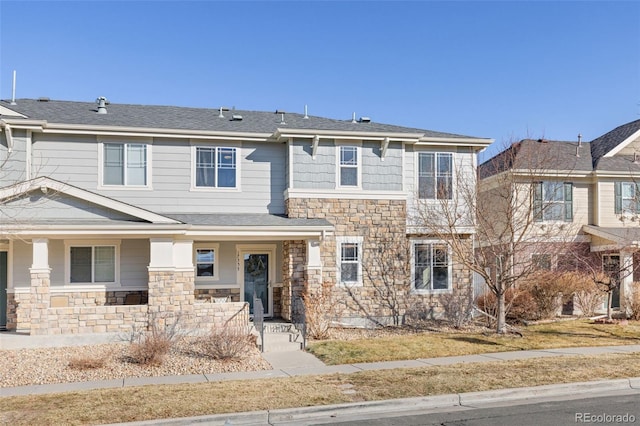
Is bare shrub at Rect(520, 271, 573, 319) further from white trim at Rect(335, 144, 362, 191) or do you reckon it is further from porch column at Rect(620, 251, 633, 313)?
white trim at Rect(335, 144, 362, 191)

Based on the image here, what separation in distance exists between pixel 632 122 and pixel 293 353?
794 inches

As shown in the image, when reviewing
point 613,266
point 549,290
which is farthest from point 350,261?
point 613,266

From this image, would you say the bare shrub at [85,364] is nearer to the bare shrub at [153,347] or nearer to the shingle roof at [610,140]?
the bare shrub at [153,347]

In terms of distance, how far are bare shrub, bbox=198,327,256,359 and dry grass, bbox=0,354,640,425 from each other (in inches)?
83.1

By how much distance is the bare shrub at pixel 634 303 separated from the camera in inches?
783

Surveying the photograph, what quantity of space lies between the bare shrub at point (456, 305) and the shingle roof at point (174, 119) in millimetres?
5240

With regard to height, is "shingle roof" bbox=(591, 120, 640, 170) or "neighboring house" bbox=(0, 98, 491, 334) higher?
"shingle roof" bbox=(591, 120, 640, 170)

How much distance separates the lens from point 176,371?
12.0 meters

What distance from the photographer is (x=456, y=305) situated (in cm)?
1861

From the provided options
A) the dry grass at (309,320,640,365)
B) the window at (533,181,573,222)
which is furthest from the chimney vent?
the window at (533,181,573,222)

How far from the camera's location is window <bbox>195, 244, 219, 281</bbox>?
59.0ft

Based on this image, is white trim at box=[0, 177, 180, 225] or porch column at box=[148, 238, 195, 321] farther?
porch column at box=[148, 238, 195, 321]

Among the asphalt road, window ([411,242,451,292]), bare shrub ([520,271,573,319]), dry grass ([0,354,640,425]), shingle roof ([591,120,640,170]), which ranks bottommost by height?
the asphalt road

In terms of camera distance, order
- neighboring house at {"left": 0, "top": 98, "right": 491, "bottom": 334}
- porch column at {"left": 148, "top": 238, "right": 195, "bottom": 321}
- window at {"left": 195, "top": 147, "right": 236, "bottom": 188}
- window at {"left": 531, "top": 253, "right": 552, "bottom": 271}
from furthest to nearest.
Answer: window at {"left": 531, "top": 253, "right": 552, "bottom": 271}
window at {"left": 195, "top": 147, "right": 236, "bottom": 188}
neighboring house at {"left": 0, "top": 98, "right": 491, "bottom": 334}
porch column at {"left": 148, "top": 238, "right": 195, "bottom": 321}
